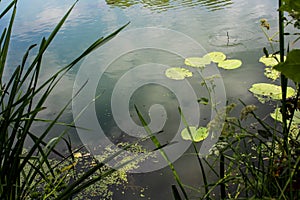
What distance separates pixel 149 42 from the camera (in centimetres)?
224

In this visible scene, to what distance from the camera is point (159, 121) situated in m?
1.50

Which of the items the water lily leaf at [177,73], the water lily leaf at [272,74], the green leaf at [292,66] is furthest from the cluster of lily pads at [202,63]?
the green leaf at [292,66]

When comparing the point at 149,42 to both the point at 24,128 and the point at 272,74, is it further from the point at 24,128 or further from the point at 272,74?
the point at 24,128

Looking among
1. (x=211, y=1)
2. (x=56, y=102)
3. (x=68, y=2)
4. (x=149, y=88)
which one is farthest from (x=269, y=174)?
(x=68, y=2)

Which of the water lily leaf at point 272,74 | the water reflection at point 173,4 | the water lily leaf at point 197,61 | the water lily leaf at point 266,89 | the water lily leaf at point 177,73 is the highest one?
the water reflection at point 173,4

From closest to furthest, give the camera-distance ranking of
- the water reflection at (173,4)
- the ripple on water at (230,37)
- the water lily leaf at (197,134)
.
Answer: the water lily leaf at (197,134) < the ripple on water at (230,37) < the water reflection at (173,4)

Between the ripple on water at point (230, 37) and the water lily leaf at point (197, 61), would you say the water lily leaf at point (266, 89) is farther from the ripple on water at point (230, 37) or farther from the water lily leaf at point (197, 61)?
the ripple on water at point (230, 37)

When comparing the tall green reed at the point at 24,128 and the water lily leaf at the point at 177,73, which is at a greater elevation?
the tall green reed at the point at 24,128

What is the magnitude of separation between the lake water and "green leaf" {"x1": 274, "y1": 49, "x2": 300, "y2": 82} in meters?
0.84

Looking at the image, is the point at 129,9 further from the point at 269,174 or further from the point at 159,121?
the point at 269,174

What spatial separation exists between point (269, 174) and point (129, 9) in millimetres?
2802

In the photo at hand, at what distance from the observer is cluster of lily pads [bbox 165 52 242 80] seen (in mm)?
1786

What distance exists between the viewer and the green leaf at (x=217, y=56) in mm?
1870

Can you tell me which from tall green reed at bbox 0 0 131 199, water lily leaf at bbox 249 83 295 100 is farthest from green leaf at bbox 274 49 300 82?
water lily leaf at bbox 249 83 295 100
